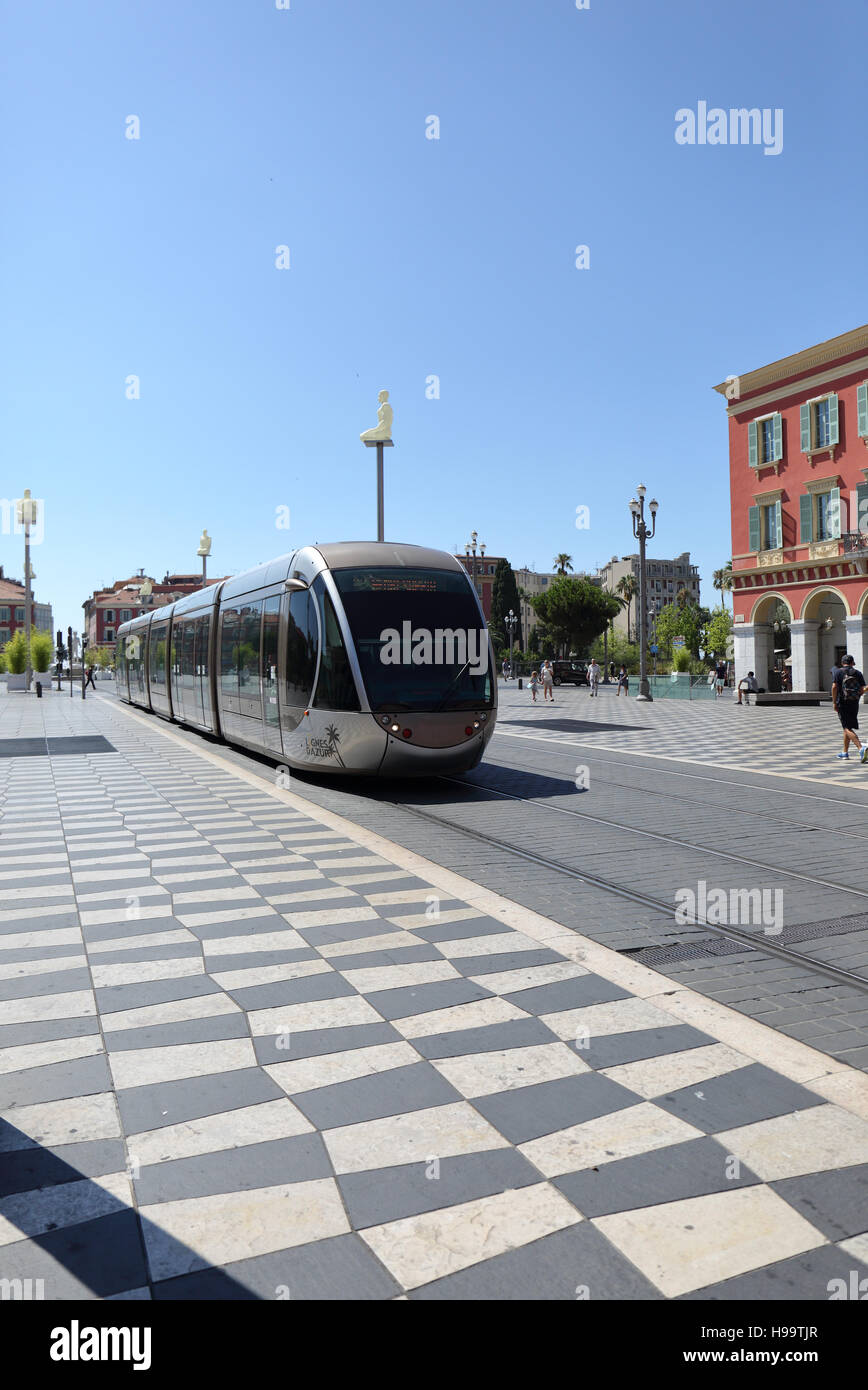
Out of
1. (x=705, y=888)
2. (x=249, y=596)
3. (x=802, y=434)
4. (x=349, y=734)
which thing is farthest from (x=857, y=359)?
(x=705, y=888)

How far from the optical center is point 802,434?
37.0 metres

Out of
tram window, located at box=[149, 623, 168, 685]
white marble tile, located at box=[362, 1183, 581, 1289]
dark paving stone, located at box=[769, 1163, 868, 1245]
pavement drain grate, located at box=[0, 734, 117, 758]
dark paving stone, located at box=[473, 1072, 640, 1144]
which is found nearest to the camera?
white marble tile, located at box=[362, 1183, 581, 1289]

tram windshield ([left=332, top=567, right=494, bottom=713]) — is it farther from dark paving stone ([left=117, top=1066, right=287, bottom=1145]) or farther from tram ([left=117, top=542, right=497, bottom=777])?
dark paving stone ([left=117, top=1066, right=287, bottom=1145])

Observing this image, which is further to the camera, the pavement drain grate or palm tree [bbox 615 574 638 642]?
palm tree [bbox 615 574 638 642]

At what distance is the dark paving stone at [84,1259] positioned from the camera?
8.54ft

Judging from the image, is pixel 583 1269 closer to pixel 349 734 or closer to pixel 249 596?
pixel 349 734

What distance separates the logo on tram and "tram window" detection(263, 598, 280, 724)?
2.18 meters

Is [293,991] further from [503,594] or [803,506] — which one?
[503,594]

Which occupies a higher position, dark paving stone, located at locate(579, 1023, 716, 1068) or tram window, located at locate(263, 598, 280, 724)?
tram window, located at locate(263, 598, 280, 724)

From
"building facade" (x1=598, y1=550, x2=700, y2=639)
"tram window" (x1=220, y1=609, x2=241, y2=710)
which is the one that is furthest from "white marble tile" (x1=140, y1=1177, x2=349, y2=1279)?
"building facade" (x1=598, y1=550, x2=700, y2=639)

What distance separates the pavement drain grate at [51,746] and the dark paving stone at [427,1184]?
15124mm

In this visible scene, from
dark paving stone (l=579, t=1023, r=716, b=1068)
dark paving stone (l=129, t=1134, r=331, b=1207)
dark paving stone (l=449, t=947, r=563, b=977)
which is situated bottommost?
dark paving stone (l=129, t=1134, r=331, b=1207)

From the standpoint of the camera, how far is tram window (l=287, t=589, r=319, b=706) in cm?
1199

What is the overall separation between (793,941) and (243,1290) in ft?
13.2
